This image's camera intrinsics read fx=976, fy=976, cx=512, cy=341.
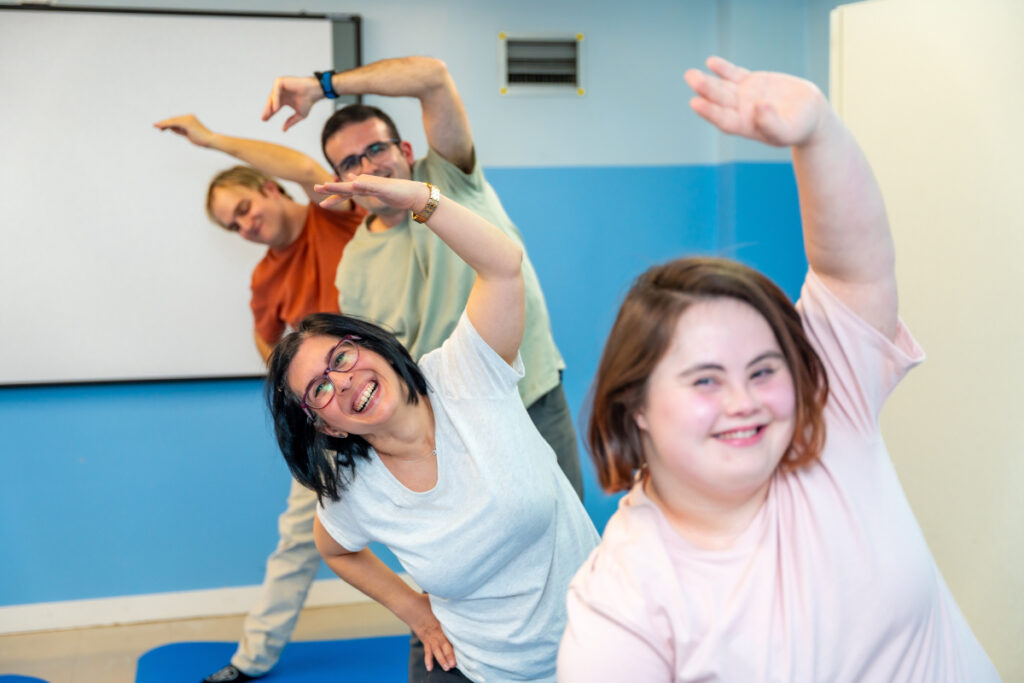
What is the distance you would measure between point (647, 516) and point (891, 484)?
28 cm

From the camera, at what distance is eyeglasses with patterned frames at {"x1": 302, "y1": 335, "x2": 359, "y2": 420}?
1.64 metres

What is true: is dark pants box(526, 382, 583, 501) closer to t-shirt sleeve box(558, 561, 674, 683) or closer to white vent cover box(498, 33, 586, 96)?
t-shirt sleeve box(558, 561, 674, 683)

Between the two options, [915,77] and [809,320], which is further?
[915,77]

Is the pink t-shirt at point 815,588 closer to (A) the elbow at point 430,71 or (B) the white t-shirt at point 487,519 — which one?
(B) the white t-shirt at point 487,519

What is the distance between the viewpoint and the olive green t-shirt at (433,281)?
2.31 meters

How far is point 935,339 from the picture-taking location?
230cm

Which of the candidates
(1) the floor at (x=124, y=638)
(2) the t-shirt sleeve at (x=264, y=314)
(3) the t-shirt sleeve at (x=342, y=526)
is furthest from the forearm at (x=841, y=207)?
(1) the floor at (x=124, y=638)

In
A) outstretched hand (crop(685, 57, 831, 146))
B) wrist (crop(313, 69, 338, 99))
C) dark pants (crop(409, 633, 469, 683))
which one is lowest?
dark pants (crop(409, 633, 469, 683))

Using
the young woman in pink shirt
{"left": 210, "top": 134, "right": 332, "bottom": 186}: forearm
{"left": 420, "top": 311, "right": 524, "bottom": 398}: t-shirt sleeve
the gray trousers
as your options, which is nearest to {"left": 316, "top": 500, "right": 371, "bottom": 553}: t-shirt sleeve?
{"left": 420, "top": 311, "right": 524, "bottom": 398}: t-shirt sleeve

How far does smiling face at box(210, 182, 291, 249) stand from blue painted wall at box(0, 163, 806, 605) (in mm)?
824

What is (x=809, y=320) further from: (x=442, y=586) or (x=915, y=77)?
(x=915, y=77)

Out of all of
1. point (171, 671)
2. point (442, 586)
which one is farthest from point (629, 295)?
point (171, 671)

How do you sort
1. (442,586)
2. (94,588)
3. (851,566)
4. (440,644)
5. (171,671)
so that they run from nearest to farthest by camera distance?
(851,566) → (442,586) → (440,644) → (171,671) → (94,588)

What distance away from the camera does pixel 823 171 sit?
3.36 ft
